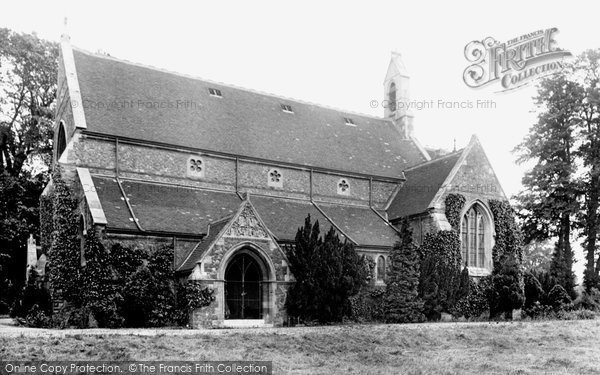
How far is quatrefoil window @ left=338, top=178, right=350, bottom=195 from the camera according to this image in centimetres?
3158

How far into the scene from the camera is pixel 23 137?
36.8 meters

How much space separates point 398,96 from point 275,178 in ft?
45.0

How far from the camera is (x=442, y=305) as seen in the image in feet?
84.2

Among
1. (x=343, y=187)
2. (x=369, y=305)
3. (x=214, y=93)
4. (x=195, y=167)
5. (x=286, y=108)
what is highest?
(x=214, y=93)

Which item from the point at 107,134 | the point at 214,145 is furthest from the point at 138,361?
the point at 214,145

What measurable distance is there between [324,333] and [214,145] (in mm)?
13273

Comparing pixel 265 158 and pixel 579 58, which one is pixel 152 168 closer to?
pixel 265 158

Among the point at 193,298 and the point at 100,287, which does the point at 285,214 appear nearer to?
the point at 193,298

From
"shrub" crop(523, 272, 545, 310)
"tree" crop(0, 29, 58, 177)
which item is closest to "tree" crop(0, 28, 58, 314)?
"tree" crop(0, 29, 58, 177)

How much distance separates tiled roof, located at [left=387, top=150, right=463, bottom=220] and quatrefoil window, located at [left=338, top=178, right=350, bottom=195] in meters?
2.64

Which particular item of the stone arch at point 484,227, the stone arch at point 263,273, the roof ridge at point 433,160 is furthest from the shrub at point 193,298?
the roof ridge at point 433,160

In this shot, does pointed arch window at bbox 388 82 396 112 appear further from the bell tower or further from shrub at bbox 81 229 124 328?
shrub at bbox 81 229 124 328

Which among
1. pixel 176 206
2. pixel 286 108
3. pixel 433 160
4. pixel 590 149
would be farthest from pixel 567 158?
pixel 176 206

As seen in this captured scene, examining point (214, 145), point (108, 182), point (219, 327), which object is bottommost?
point (219, 327)
